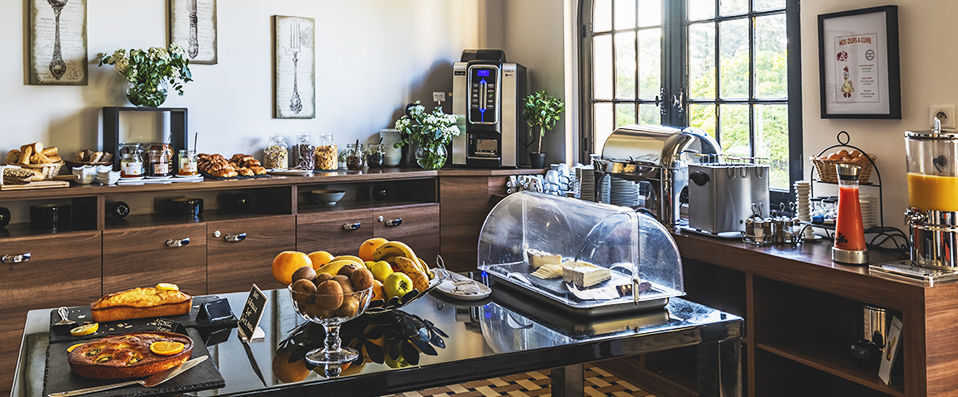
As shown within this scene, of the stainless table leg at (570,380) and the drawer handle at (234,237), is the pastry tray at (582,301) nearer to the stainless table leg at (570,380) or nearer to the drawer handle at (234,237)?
the stainless table leg at (570,380)

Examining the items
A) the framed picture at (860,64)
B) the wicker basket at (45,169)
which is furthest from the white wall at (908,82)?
the wicker basket at (45,169)

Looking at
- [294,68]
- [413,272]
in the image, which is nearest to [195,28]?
[294,68]

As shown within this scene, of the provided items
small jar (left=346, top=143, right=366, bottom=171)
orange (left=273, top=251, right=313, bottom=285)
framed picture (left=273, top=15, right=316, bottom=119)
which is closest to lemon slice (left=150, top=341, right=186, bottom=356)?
orange (left=273, top=251, right=313, bottom=285)

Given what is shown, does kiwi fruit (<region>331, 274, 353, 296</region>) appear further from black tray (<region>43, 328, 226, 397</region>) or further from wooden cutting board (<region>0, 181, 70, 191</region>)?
wooden cutting board (<region>0, 181, 70, 191</region>)

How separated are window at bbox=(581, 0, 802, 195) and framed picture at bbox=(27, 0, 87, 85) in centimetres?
280

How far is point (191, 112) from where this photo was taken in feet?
14.6

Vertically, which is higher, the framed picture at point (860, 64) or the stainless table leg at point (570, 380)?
the framed picture at point (860, 64)

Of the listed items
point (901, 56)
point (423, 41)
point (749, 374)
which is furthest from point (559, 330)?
point (423, 41)

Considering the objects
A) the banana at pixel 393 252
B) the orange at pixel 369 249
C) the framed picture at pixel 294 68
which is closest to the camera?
the banana at pixel 393 252

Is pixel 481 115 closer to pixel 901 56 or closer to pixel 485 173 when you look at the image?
pixel 485 173

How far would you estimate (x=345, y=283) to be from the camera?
5.35 feet

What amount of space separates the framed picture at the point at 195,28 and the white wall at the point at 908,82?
122 inches

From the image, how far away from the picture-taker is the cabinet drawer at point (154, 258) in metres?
3.79

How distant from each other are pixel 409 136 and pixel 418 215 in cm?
53
